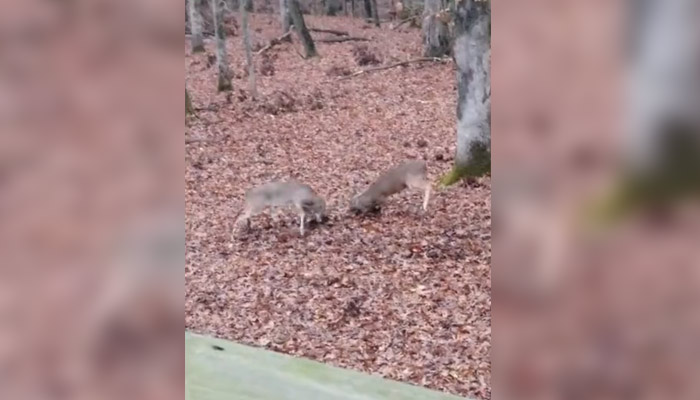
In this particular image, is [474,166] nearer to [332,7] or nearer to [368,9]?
[368,9]

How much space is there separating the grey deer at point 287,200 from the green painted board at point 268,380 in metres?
5.93

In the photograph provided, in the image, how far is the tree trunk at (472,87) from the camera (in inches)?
256

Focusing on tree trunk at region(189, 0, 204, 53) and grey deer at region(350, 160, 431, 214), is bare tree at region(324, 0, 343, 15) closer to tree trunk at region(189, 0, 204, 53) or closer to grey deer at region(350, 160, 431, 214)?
tree trunk at region(189, 0, 204, 53)

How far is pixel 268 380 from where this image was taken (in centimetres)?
118

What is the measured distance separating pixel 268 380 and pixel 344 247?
5.79 m

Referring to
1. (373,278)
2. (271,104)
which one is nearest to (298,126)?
(271,104)

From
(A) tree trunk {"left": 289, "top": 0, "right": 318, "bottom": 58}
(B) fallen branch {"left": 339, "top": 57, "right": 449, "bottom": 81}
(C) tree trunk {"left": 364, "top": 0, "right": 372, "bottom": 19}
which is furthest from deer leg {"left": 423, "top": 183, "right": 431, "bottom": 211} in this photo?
(C) tree trunk {"left": 364, "top": 0, "right": 372, "bottom": 19}
